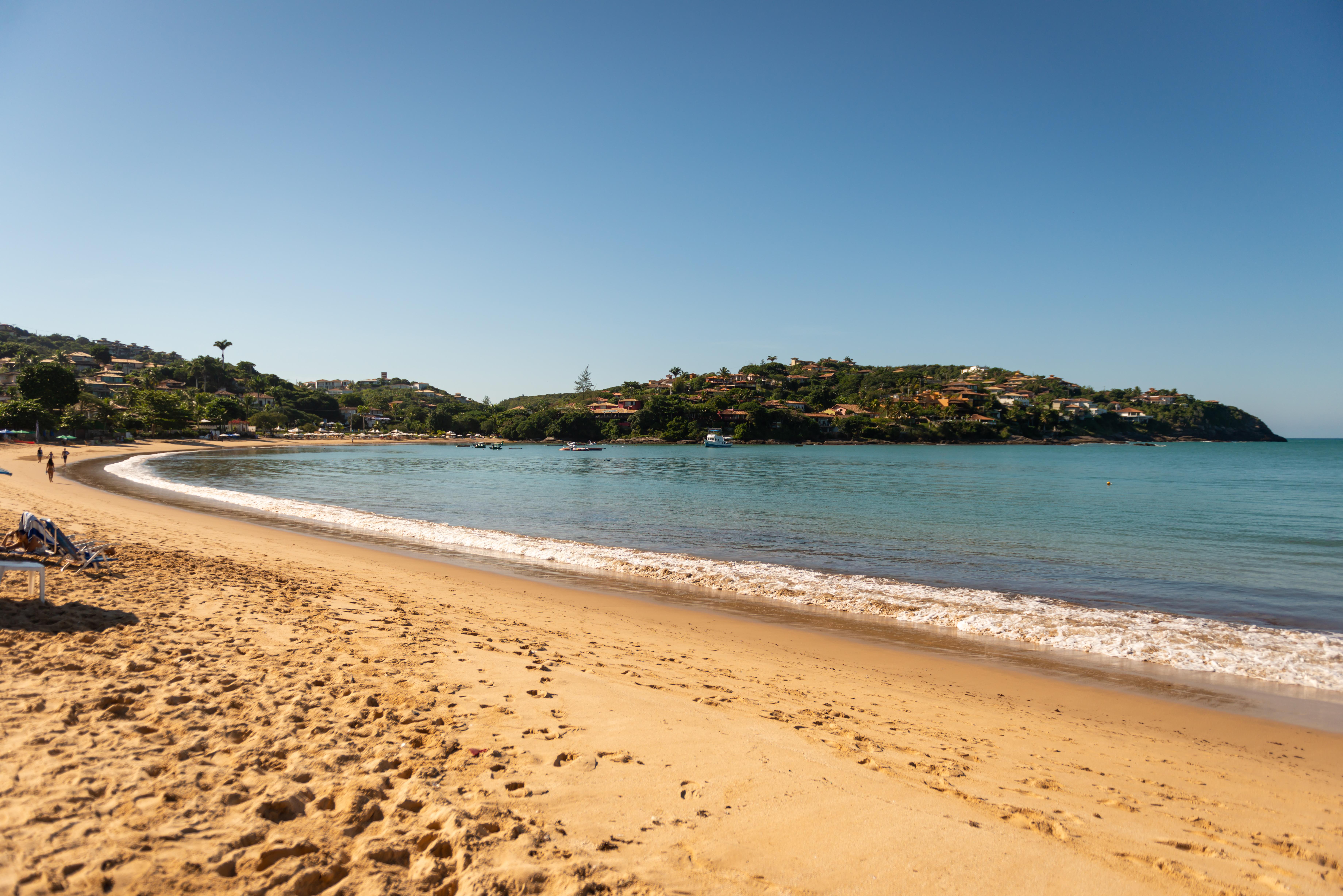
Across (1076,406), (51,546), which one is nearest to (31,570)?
(51,546)

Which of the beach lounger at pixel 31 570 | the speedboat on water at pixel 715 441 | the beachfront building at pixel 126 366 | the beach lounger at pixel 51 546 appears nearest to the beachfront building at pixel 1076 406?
the speedboat on water at pixel 715 441

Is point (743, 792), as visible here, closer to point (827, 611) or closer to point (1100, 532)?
point (827, 611)

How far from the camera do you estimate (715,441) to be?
353 ft

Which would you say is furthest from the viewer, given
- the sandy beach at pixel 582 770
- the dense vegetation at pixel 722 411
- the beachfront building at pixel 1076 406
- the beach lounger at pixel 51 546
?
the beachfront building at pixel 1076 406

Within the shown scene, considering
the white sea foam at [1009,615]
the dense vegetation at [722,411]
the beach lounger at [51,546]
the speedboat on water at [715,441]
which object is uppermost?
the dense vegetation at [722,411]

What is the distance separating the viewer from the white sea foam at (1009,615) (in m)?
8.61

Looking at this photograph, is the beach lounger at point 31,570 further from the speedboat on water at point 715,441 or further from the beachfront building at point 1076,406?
the beachfront building at point 1076,406

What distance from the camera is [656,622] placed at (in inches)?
384

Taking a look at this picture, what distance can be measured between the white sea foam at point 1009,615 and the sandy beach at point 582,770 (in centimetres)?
219

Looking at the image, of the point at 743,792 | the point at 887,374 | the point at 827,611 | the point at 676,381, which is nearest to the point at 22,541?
the point at 743,792

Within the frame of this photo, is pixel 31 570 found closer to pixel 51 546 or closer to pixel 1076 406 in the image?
pixel 51 546

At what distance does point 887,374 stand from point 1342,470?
133966 mm

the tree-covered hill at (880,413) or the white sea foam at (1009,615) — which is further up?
the tree-covered hill at (880,413)

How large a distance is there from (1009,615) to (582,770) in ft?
29.7
